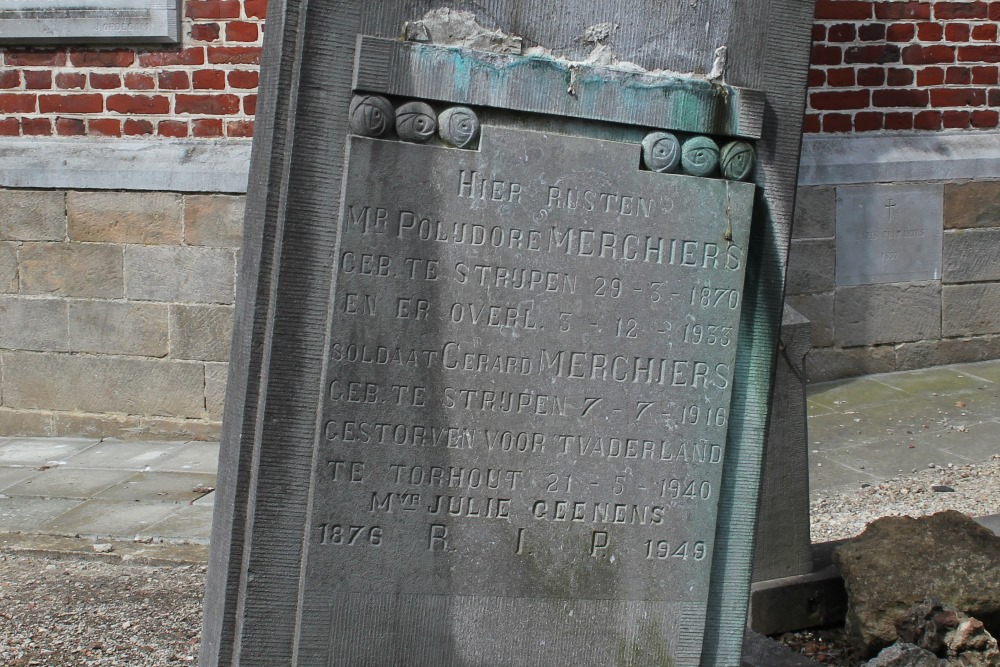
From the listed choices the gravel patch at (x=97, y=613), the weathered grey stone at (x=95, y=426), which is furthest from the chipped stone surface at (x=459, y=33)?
the weathered grey stone at (x=95, y=426)

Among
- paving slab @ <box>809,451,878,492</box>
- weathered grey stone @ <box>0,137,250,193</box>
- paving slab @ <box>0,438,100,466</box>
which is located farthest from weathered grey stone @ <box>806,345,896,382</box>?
paving slab @ <box>0,438,100,466</box>

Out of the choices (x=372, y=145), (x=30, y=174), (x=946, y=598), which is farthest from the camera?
(x=30, y=174)

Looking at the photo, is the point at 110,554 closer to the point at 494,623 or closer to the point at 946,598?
the point at 494,623

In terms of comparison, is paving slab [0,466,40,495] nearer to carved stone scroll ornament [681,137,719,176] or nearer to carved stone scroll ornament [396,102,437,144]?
carved stone scroll ornament [396,102,437,144]

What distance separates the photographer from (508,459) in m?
2.63

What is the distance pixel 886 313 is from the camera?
22.4 feet

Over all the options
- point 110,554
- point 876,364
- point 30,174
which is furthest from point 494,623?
point 876,364

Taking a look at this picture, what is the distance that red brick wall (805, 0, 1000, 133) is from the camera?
671cm

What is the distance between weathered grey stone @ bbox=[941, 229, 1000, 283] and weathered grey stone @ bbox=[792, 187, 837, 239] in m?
0.86

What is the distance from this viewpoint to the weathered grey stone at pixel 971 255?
692 cm

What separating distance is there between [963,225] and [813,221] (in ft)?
3.63

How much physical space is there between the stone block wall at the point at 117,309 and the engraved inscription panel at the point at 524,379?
3.47 meters

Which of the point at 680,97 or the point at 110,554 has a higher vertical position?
the point at 680,97

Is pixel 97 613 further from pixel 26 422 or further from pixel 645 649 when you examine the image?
pixel 26 422
